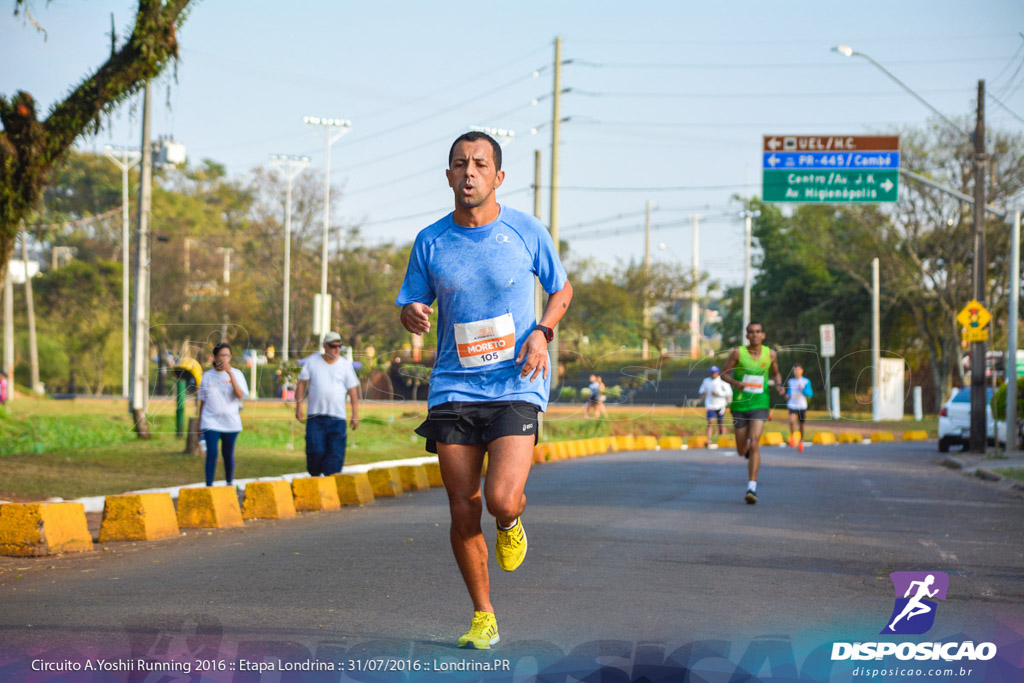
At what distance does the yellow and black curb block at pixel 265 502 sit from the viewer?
507 inches

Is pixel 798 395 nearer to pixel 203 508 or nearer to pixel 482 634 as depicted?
pixel 203 508

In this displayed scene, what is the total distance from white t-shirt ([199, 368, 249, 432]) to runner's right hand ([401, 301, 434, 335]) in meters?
8.54

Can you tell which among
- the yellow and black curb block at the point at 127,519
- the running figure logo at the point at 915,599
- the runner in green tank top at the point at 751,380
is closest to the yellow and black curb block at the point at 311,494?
the yellow and black curb block at the point at 127,519

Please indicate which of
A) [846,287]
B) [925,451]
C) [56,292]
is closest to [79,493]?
[925,451]

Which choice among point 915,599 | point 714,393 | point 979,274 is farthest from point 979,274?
point 915,599

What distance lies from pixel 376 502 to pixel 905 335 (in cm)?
3873

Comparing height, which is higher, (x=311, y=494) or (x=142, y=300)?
(x=142, y=300)

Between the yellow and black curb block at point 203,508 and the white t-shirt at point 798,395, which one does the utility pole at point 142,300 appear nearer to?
the yellow and black curb block at point 203,508

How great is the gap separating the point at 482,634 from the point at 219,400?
28.3 ft

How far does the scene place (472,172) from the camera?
5570 mm

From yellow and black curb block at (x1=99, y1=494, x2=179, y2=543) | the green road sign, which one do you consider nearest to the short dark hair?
yellow and black curb block at (x1=99, y1=494, x2=179, y2=543)

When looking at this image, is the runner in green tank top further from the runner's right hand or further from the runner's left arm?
the runner's right hand

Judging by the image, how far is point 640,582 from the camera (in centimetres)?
817

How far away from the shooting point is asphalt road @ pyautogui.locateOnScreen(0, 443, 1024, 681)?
602 cm
